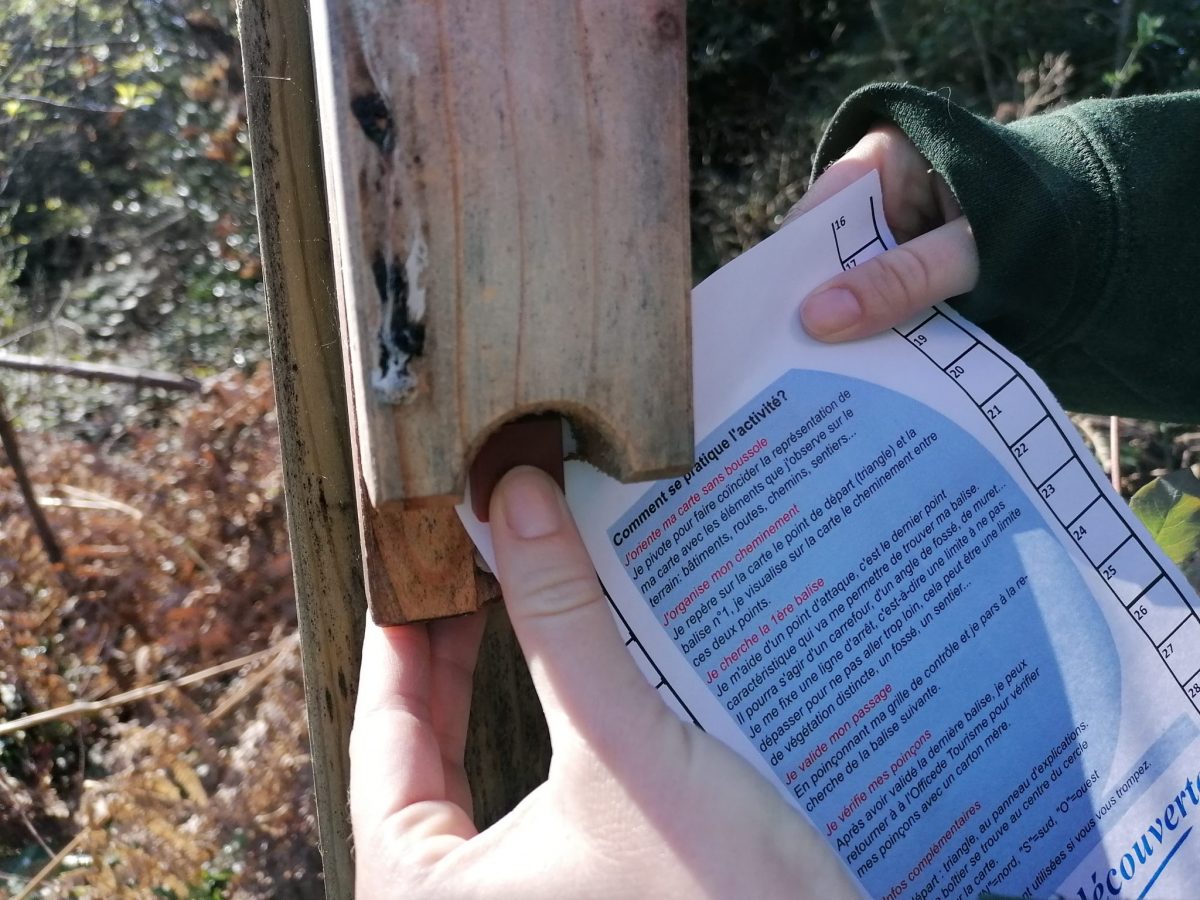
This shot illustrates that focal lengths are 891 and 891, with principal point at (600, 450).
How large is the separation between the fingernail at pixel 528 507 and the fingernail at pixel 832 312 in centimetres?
35

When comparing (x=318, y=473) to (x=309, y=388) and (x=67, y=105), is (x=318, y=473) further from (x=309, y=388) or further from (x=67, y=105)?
(x=67, y=105)

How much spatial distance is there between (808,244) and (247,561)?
6.57 feet

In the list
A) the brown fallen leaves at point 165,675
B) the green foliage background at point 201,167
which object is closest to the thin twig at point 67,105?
the green foliage background at point 201,167

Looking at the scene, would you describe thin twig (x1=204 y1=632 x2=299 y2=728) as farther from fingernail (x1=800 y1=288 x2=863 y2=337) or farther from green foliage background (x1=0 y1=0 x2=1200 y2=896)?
fingernail (x1=800 y1=288 x2=863 y2=337)

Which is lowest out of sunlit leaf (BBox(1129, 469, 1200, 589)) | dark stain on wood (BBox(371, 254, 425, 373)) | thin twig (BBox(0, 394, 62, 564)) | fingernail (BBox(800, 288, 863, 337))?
thin twig (BBox(0, 394, 62, 564))

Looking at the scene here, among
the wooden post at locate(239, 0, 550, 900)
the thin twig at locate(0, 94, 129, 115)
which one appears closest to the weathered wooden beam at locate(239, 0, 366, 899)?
the wooden post at locate(239, 0, 550, 900)

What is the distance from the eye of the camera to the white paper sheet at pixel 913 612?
0.81 m

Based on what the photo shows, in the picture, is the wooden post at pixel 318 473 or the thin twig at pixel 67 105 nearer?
the wooden post at pixel 318 473

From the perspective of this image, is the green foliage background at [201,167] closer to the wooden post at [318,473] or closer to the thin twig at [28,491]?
the thin twig at [28,491]

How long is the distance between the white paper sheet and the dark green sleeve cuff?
173 mm

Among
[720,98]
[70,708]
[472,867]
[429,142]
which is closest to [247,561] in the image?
[70,708]

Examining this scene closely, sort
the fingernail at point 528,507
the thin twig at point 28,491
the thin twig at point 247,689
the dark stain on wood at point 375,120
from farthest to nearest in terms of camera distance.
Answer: the thin twig at point 28,491
the thin twig at point 247,689
the fingernail at point 528,507
the dark stain on wood at point 375,120

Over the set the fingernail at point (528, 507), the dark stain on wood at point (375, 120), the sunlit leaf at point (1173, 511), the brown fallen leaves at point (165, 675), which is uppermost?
the dark stain on wood at point (375, 120)

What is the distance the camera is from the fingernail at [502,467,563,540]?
29.5 inches
